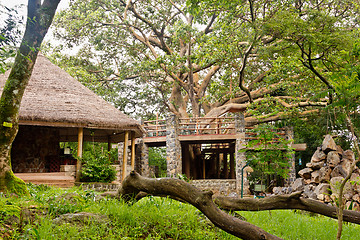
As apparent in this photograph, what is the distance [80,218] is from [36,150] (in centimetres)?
971

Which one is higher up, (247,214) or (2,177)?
(2,177)

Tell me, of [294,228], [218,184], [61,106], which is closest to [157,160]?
[218,184]

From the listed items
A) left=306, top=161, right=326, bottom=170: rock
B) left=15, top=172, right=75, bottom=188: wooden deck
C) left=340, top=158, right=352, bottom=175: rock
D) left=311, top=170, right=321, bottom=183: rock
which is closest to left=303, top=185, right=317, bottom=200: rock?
left=311, top=170, right=321, bottom=183: rock

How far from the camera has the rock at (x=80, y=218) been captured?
3.66 metres

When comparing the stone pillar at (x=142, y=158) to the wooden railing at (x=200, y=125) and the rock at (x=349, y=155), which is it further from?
the rock at (x=349, y=155)

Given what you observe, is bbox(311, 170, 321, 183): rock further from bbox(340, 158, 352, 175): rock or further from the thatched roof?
the thatched roof

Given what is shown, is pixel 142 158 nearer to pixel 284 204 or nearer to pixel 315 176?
pixel 315 176

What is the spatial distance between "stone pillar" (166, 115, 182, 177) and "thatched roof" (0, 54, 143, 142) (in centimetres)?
420

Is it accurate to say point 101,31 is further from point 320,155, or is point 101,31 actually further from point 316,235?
point 316,235

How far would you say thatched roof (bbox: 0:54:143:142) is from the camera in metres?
10.5

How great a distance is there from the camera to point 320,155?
11812mm

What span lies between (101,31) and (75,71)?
8.86 feet

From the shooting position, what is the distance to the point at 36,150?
40.7ft

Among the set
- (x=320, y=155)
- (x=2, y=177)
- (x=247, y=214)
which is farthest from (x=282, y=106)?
(x=2, y=177)
